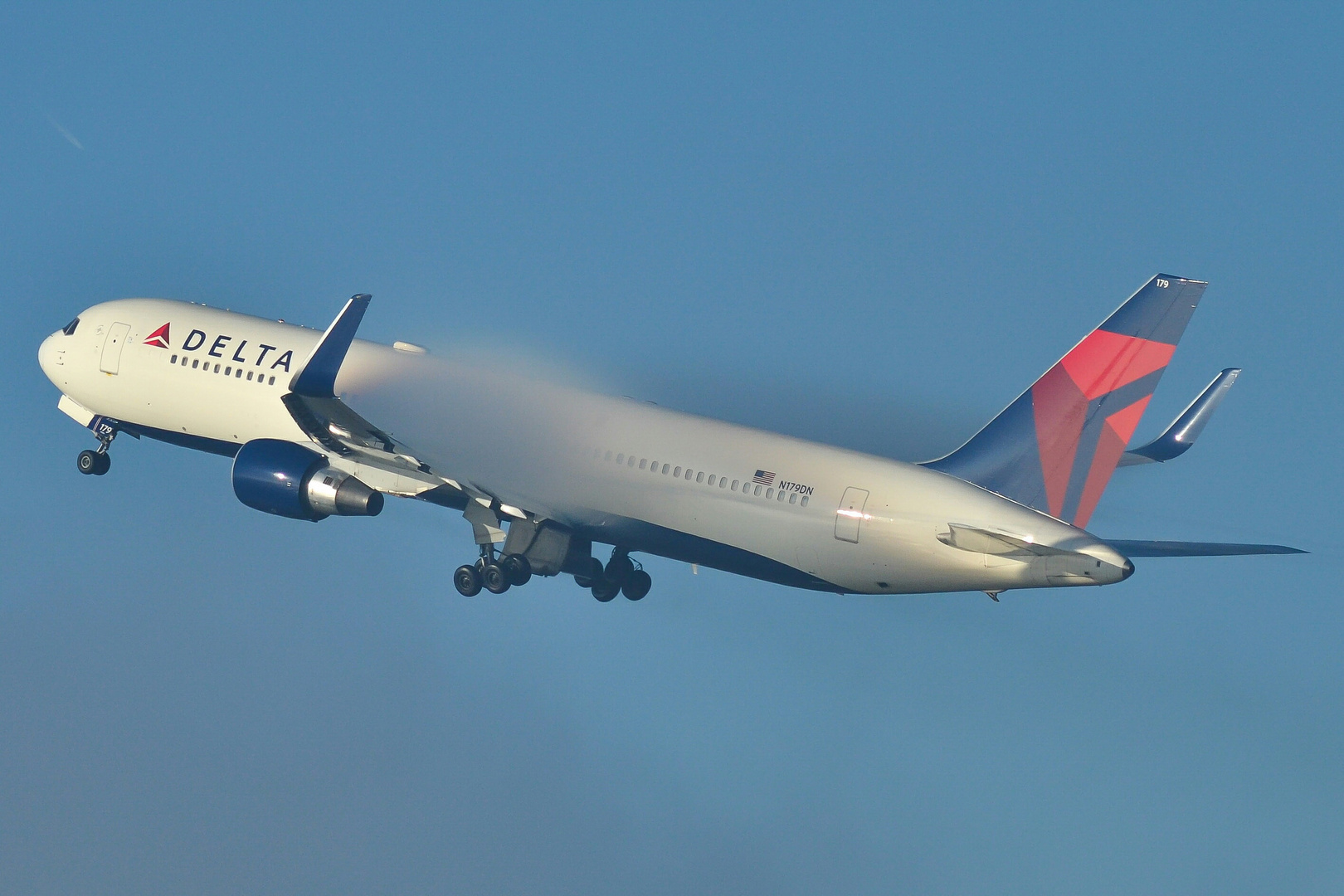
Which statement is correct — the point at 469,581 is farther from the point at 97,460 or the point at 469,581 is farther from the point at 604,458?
the point at 97,460

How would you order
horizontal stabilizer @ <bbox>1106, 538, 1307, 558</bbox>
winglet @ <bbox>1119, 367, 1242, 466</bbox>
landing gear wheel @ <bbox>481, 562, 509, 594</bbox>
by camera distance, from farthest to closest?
winglet @ <bbox>1119, 367, 1242, 466</bbox>, landing gear wheel @ <bbox>481, 562, 509, 594</bbox>, horizontal stabilizer @ <bbox>1106, 538, 1307, 558</bbox>

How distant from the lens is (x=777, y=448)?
111 ft

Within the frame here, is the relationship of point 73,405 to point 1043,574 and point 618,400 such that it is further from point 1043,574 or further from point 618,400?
point 1043,574

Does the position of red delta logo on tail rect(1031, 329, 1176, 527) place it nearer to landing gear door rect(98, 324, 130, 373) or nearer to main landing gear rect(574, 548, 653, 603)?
main landing gear rect(574, 548, 653, 603)

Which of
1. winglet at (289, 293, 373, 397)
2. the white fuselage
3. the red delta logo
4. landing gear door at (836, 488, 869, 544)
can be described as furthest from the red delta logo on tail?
the red delta logo

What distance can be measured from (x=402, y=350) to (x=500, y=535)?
557 cm

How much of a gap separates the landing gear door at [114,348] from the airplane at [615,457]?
0.16 feet

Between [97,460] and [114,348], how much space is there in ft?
11.1

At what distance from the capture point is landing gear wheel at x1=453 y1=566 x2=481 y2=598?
119 ft

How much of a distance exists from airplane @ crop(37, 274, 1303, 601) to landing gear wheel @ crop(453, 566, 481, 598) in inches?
1.5

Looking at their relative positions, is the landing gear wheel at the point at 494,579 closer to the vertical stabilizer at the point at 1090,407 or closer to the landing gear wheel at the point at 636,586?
the landing gear wheel at the point at 636,586

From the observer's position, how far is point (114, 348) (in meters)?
40.4

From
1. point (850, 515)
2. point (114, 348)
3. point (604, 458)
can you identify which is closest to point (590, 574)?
point (604, 458)

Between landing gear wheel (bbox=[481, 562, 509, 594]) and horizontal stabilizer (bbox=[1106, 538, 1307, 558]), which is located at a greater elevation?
horizontal stabilizer (bbox=[1106, 538, 1307, 558])
